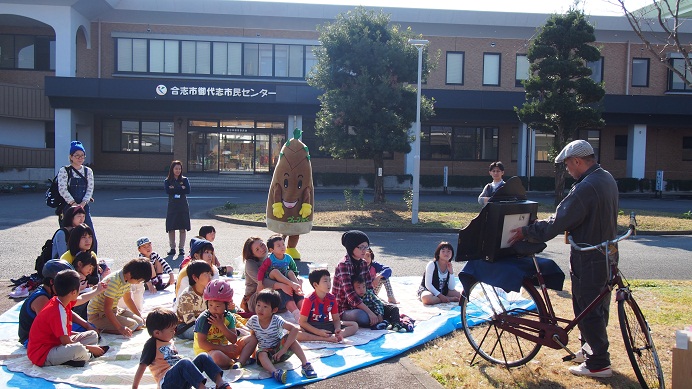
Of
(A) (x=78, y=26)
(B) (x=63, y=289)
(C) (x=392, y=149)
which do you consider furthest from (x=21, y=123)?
(B) (x=63, y=289)

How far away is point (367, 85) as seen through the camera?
66.1 feet

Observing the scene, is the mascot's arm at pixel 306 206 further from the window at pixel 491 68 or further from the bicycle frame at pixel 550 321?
the window at pixel 491 68

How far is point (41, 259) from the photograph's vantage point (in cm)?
823

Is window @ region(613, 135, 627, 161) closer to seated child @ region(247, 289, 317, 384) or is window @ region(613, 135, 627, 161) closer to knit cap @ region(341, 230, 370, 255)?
knit cap @ region(341, 230, 370, 255)

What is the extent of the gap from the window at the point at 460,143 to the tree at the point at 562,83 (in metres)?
11.6

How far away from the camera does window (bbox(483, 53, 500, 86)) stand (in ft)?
112

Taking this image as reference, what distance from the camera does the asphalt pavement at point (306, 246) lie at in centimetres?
572

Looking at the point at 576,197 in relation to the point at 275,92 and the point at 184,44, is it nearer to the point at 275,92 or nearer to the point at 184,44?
the point at 275,92

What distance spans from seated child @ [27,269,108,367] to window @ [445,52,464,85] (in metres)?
30.4

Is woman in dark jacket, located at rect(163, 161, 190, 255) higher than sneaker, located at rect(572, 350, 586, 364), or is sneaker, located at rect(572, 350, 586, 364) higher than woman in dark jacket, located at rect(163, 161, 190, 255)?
woman in dark jacket, located at rect(163, 161, 190, 255)

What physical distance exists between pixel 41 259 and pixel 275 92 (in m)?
22.9

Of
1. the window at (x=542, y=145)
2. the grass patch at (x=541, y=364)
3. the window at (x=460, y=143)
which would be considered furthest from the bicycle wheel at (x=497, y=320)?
the window at (x=542, y=145)

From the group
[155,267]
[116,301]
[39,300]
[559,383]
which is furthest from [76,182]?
[559,383]

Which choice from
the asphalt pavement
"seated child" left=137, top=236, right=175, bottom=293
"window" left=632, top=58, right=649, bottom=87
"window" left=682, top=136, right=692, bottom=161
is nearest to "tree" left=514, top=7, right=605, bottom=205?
the asphalt pavement
